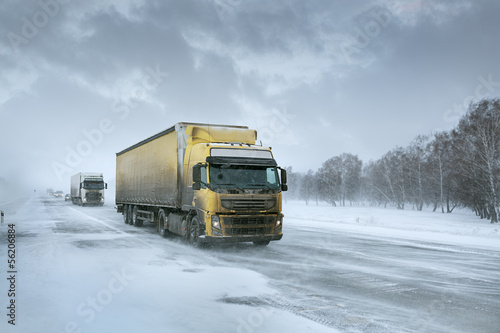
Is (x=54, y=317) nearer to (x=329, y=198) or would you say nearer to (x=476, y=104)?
(x=476, y=104)

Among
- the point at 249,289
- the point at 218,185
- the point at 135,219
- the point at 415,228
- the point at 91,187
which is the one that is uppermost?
the point at 91,187

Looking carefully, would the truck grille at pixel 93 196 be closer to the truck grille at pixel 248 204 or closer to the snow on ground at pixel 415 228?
the snow on ground at pixel 415 228

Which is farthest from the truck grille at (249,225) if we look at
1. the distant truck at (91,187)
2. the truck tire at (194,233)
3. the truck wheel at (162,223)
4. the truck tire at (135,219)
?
the distant truck at (91,187)

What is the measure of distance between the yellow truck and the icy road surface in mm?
697

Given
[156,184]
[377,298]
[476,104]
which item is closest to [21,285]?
[377,298]

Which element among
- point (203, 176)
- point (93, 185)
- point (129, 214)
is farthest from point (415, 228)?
point (93, 185)

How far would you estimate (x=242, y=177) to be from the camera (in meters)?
11.0

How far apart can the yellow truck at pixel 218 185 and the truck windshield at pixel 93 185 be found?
103ft

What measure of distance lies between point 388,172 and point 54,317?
68.8 meters

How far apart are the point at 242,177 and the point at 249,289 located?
4.69m

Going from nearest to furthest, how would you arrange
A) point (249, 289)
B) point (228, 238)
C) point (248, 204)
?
point (249, 289)
point (228, 238)
point (248, 204)

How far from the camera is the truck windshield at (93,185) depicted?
42312 millimetres

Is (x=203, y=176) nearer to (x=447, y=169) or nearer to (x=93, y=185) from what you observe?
(x=93, y=185)

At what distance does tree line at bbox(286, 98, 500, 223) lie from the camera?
A: 102 ft
